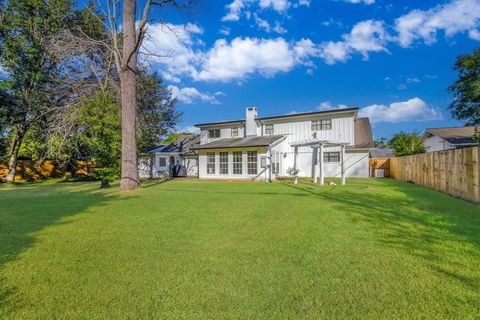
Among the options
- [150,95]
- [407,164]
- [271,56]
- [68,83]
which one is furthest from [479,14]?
[68,83]

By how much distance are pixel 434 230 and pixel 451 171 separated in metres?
6.19

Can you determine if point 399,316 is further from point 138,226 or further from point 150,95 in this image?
point 150,95

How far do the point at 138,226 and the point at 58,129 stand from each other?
11054 millimetres

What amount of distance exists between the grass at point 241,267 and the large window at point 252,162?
13.0 metres

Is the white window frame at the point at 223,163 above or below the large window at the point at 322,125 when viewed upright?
below

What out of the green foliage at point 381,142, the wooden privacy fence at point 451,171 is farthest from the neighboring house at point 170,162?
the green foliage at point 381,142

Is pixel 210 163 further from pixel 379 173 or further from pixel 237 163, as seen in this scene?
pixel 379 173

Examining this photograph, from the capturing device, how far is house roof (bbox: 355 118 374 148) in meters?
19.8

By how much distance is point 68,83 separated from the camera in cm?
1666

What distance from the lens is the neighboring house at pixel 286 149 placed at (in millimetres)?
18578

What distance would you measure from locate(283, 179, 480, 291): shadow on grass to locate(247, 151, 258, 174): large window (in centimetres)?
1120

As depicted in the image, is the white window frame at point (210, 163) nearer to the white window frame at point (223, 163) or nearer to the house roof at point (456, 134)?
the white window frame at point (223, 163)

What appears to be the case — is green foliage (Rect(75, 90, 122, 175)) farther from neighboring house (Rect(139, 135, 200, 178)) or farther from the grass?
the grass

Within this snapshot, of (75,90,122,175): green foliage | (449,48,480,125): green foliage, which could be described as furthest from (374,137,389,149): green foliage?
(75,90,122,175): green foliage
